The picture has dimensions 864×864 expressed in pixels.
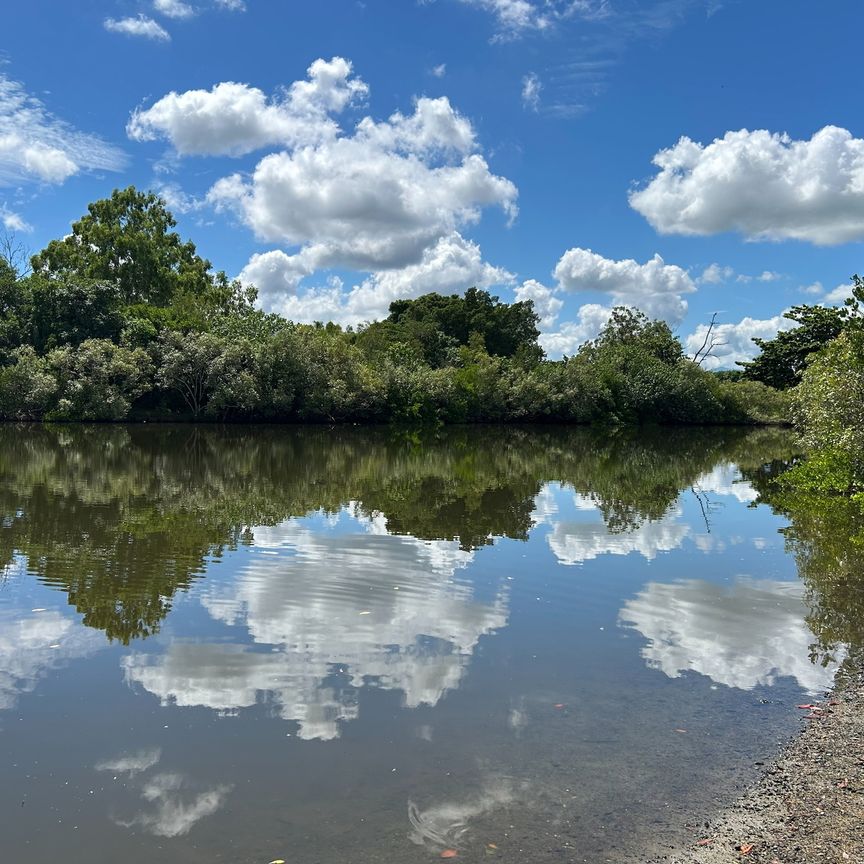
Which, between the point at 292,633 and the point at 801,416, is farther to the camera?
the point at 801,416

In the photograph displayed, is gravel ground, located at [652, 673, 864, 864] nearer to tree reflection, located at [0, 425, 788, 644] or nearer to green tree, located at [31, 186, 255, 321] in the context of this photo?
tree reflection, located at [0, 425, 788, 644]

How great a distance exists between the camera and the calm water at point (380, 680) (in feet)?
17.9

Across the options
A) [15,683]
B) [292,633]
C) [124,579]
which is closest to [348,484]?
[124,579]

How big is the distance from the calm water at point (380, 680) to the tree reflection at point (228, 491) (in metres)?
0.15

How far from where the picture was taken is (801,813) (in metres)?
5.45

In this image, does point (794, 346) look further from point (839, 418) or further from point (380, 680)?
point (380, 680)

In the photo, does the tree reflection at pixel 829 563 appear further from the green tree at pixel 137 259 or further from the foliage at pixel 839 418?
the green tree at pixel 137 259

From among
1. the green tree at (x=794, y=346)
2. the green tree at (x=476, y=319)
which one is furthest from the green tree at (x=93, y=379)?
the green tree at (x=794, y=346)

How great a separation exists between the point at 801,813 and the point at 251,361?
5985cm

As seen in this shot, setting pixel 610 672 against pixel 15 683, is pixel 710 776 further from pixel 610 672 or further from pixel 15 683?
pixel 15 683

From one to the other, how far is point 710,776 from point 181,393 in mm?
61423

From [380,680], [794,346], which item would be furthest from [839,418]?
[794,346]

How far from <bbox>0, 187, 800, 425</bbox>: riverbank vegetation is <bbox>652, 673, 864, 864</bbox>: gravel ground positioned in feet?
159

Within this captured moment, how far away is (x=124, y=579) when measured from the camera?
478 inches
